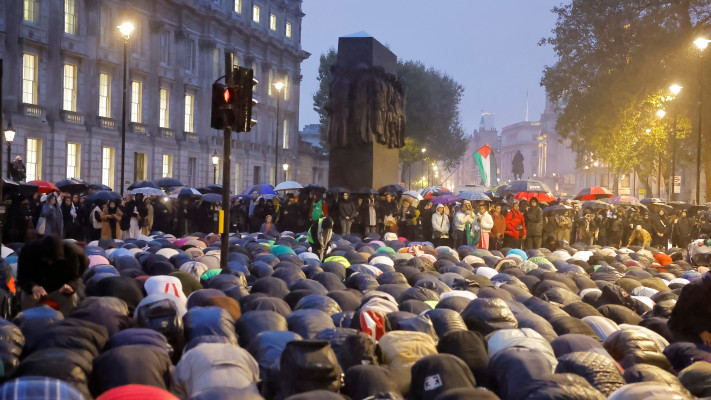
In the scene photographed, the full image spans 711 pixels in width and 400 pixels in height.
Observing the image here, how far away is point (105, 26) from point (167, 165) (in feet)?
29.9

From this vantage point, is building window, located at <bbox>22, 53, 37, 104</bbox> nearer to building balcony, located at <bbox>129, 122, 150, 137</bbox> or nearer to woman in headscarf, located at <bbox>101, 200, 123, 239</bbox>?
building balcony, located at <bbox>129, 122, 150, 137</bbox>

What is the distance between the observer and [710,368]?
7.43 metres

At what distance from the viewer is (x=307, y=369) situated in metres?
7.21

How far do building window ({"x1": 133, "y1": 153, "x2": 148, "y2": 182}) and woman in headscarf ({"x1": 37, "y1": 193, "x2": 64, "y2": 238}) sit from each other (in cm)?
2397

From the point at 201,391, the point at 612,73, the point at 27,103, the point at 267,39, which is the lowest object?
the point at 201,391

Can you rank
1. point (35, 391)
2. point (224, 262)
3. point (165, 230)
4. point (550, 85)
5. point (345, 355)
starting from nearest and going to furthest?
1. point (35, 391)
2. point (345, 355)
3. point (224, 262)
4. point (165, 230)
5. point (550, 85)

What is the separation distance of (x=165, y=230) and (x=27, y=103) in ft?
49.1

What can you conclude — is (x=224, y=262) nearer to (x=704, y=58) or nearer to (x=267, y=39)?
(x=704, y=58)

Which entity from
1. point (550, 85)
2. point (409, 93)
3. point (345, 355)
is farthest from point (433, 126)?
point (345, 355)

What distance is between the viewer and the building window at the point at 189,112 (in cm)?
4984

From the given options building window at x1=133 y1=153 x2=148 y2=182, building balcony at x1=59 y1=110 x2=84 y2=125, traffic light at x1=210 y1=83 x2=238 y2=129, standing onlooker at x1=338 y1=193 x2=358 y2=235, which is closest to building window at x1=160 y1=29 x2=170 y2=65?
building window at x1=133 y1=153 x2=148 y2=182

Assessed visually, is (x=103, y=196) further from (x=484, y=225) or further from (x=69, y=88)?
(x=69, y=88)

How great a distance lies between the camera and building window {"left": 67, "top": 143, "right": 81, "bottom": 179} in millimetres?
39344

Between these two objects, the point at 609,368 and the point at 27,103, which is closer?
the point at 609,368
